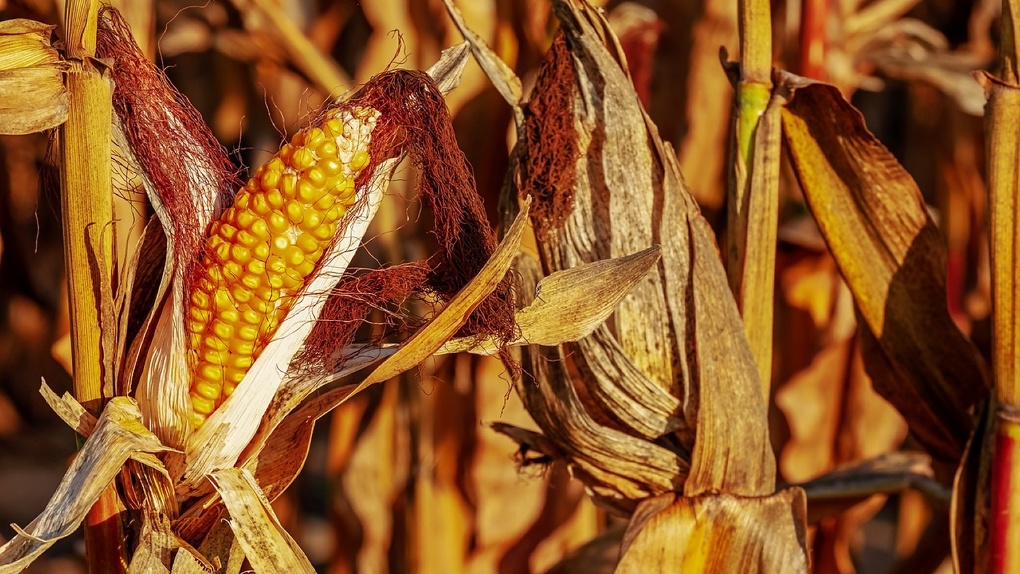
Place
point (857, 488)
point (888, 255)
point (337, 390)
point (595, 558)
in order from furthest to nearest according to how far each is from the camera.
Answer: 1. point (595, 558)
2. point (857, 488)
3. point (888, 255)
4. point (337, 390)

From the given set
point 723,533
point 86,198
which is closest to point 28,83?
point 86,198

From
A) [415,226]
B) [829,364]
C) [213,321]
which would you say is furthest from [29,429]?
[213,321]

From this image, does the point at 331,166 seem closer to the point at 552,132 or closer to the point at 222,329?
the point at 222,329

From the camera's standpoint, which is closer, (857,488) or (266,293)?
(266,293)

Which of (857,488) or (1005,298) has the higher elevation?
(1005,298)

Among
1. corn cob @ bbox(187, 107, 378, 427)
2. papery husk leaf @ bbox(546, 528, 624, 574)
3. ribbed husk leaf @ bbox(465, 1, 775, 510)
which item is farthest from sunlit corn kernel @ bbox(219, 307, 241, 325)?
papery husk leaf @ bbox(546, 528, 624, 574)

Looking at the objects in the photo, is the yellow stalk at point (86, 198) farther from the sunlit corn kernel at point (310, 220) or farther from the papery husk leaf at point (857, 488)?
the papery husk leaf at point (857, 488)

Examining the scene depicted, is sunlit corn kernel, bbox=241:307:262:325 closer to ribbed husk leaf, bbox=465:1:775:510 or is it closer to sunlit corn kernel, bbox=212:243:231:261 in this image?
sunlit corn kernel, bbox=212:243:231:261

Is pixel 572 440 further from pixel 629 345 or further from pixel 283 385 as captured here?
pixel 283 385
